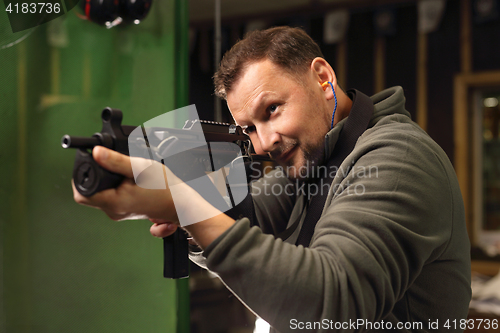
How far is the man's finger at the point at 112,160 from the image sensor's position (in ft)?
1.55

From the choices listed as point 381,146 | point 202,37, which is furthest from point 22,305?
point 202,37

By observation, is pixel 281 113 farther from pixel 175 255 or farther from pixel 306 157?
pixel 175 255

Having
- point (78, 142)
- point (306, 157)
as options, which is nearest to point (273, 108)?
point (306, 157)

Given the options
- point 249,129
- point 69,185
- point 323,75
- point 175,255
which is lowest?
point 175,255

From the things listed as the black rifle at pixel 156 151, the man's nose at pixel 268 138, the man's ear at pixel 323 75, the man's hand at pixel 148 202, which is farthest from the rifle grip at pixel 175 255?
the man's ear at pixel 323 75

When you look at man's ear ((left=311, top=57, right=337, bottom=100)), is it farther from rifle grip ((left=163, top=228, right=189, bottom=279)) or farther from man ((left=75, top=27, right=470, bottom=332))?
rifle grip ((left=163, top=228, right=189, bottom=279))

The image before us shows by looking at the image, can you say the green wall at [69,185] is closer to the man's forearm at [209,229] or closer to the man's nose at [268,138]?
the man's nose at [268,138]

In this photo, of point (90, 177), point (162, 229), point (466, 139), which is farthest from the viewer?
point (466, 139)

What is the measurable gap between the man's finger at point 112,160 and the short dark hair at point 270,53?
415 mm

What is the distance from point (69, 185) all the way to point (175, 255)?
1.11 ft

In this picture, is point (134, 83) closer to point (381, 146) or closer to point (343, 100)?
point (343, 100)

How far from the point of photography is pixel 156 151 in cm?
57

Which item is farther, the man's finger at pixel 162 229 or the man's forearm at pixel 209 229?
the man's finger at pixel 162 229

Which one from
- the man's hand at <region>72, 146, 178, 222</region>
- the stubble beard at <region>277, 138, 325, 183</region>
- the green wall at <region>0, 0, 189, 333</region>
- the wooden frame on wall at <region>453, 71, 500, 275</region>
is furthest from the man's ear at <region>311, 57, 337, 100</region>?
the wooden frame on wall at <region>453, 71, 500, 275</region>
